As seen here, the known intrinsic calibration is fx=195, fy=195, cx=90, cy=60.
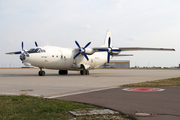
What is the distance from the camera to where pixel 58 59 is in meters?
32.9

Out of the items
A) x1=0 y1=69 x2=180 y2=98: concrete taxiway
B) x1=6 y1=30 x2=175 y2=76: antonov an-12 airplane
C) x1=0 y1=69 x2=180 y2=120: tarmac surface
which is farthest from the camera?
x1=6 y1=30 x2=175 y2=76: antonov an-12 airplane

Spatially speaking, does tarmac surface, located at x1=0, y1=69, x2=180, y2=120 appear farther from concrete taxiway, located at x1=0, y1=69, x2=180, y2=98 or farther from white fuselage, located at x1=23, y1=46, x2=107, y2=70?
white fuselage, located at x1=23, y1=46, x2=107, y2=70

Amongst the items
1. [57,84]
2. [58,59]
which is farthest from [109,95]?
[58,59]

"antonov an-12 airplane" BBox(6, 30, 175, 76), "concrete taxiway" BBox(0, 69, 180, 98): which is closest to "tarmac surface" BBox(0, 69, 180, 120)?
"concrete taxiway" BBox(0, 69, 180, 98)

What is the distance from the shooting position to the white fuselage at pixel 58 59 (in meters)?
29.8

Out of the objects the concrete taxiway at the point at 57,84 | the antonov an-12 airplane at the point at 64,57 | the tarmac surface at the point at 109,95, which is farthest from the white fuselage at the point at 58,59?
the tarmac surface at the point at 109,95

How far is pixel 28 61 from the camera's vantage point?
29016 millimetres

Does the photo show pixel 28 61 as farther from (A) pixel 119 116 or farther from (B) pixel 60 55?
(A) pixel 119 116

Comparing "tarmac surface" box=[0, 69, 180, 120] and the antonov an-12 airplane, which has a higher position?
the antonov an-12 airplane

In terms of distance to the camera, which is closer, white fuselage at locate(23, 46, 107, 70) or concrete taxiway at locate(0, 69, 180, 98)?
concrete taxiway at locate(0, 69, 180, 98)

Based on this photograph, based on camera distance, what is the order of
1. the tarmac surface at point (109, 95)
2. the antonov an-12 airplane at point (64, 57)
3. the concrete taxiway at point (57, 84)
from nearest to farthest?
the tarmac surface at point (109, 95) < the concrete taxiway at point (57, 84) < the antonov an-12 airplane at point (64, 57)

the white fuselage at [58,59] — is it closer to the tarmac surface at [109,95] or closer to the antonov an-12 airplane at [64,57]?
the antonov an-12 airplane at [64,57]

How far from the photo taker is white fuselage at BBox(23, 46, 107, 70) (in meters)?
29.8

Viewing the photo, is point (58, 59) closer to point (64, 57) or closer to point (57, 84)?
point (64, 57)
